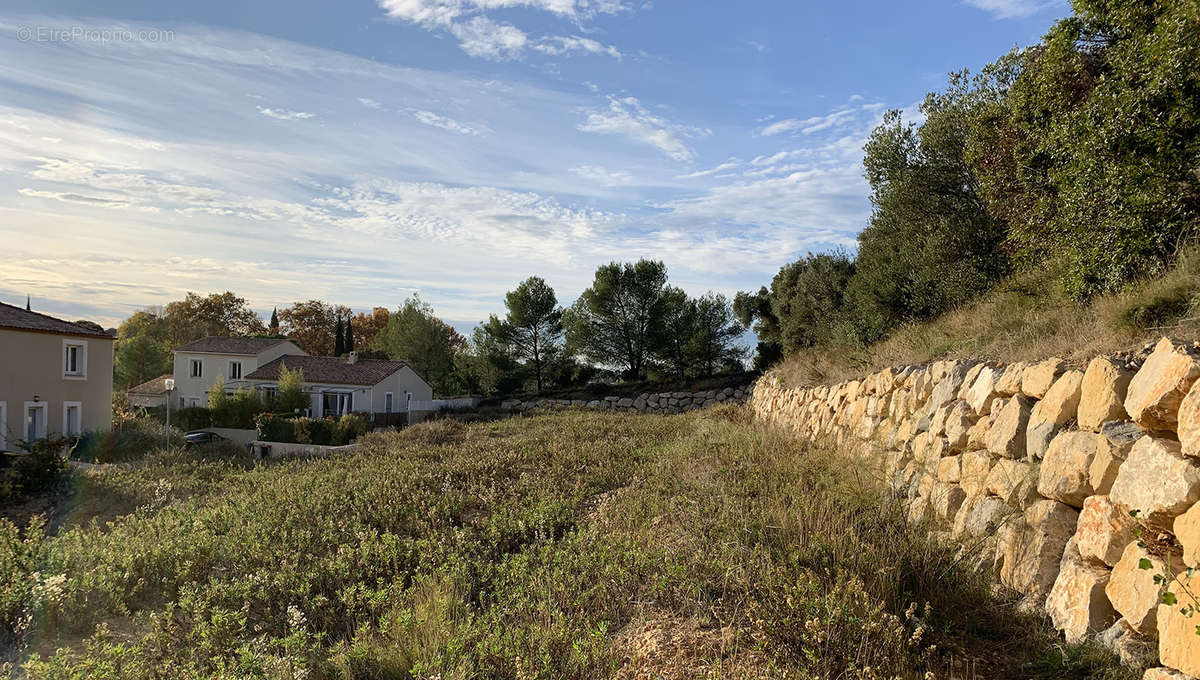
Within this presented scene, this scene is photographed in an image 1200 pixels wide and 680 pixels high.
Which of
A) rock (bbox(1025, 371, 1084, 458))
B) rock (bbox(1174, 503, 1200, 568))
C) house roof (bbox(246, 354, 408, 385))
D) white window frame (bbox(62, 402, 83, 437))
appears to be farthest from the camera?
house roof (bbox(246, 354, 408, 385))

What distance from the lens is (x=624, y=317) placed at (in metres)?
36.9

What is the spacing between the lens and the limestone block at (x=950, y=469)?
17.7 ft

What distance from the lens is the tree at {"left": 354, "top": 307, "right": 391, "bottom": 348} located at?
56.0 m

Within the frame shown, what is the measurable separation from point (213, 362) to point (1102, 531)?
40.0 metres

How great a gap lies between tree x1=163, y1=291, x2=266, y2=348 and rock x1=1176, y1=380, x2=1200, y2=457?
57.6 meters

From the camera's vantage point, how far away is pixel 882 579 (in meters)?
4.10

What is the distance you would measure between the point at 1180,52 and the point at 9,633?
10.5 meters

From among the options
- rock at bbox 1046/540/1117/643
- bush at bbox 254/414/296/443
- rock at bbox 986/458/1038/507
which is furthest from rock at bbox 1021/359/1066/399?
bush at bbox 254/414/296/443

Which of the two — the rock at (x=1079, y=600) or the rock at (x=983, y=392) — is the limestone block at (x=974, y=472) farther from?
the rock at (x=1079, y=600)

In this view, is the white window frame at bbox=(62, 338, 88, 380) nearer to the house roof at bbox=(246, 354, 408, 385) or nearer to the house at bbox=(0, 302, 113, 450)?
the house at bbox=(0, 302, 113, 450)

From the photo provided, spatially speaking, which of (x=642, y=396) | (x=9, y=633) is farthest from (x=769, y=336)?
(x=9, y=633)

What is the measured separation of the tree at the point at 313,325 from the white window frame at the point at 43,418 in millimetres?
33611

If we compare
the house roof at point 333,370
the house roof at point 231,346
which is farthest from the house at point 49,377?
the house roof at point 231,346

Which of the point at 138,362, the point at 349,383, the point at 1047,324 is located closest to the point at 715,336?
the point at 349,383
